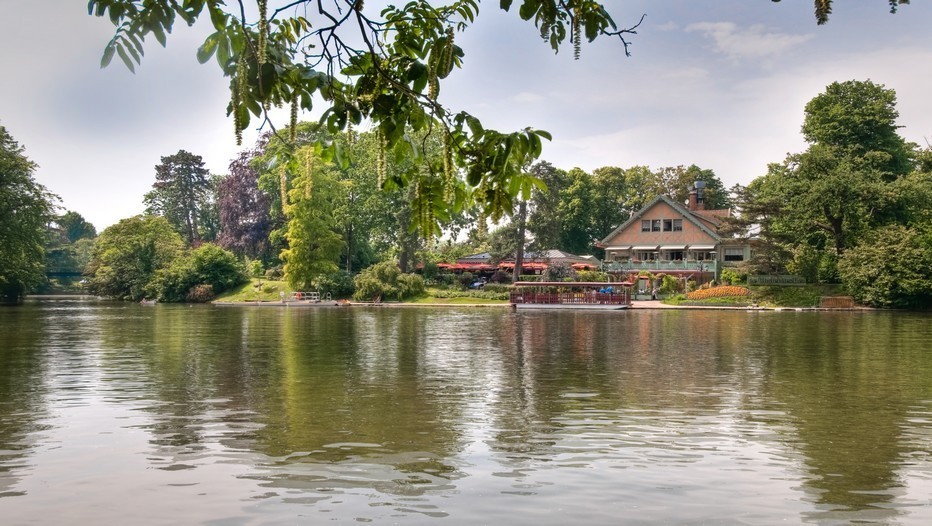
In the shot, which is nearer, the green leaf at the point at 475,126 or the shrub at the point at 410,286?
the green leaf at the point at 475,126

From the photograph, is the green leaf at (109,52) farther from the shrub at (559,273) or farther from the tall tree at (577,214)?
the tall tree at (577,214)

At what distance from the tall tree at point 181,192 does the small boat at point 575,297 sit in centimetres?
7116

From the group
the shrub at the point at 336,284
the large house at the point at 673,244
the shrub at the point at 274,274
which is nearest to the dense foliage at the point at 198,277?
the shrub at the point at 274,274

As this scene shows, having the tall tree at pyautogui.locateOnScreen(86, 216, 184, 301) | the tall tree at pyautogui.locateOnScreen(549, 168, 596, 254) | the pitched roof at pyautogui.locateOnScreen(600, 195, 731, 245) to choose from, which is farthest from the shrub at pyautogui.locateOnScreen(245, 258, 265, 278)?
the pitched roof at pyautogui.locateOnScreen(600, 195, 731, 245)

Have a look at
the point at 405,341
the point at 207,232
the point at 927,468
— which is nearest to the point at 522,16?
the point at 927,468

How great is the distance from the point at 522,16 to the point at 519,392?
1275 centimetres

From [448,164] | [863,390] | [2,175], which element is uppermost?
[2,175]

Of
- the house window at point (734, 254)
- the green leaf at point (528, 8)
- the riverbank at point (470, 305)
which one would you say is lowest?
the riverbank at point (470, 305)

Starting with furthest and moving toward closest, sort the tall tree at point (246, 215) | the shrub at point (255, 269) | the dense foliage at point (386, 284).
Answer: the tall tree at point (246, 215)
the shrub at point (255, 269)
the dense foliage at point (386, 284)

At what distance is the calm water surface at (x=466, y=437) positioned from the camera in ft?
26.8

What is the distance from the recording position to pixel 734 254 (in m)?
76.4

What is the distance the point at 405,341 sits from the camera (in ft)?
101

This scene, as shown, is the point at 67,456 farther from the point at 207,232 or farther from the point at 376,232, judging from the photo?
the point at 207,232

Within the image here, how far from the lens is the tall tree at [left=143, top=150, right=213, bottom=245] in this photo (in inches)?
4692
